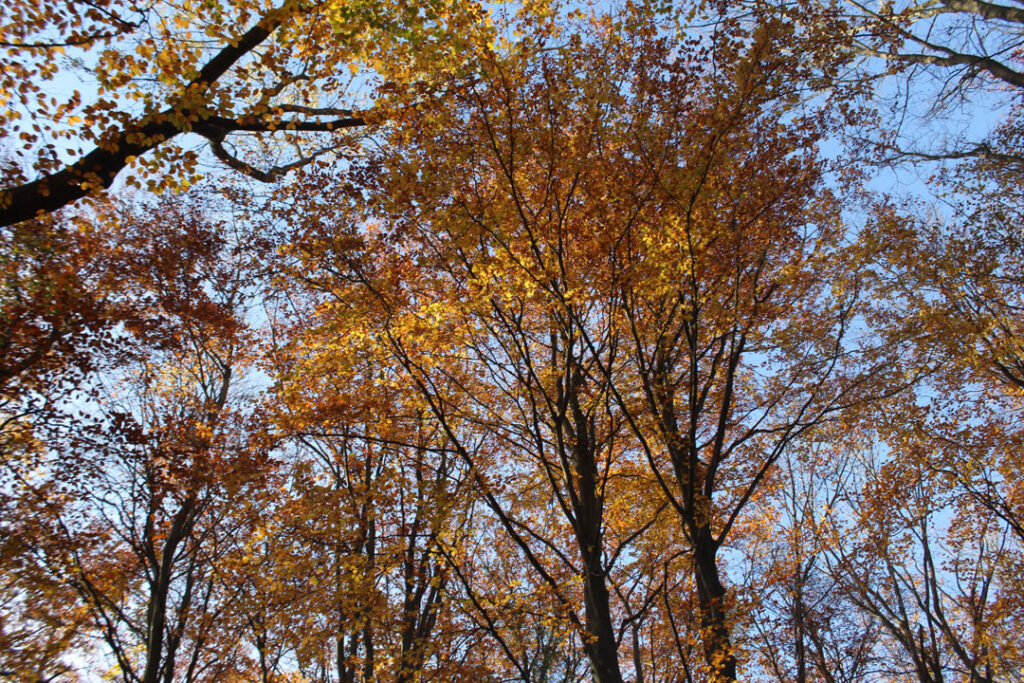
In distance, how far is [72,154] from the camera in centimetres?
652

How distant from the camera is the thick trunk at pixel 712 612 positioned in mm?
6742

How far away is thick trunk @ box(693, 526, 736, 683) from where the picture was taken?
22.1ft

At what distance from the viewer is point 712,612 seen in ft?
22.4

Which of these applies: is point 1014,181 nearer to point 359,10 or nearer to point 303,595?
point 359,10

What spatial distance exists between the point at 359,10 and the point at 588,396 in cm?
703

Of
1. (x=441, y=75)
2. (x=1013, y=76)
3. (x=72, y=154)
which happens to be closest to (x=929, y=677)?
(x=1013, y=76)

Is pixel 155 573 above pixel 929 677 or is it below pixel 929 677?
above

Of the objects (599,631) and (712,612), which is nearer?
(599,631)

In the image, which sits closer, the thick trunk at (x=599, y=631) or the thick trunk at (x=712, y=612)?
the thick trunk at (x=599, y=631)

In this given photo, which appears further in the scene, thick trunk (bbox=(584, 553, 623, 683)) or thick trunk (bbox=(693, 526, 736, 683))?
thick trunk (bbox=(693, 526, 736, 683))

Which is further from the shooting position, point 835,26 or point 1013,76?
point 835,26

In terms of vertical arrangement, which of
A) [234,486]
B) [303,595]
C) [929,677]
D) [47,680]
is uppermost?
[234,486]

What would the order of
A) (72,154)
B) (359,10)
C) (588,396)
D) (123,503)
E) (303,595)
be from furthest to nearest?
(123,503) → (588,396) → (303,595) → (359,10) → (72,154)

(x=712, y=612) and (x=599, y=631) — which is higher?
(x=712, y=612)
